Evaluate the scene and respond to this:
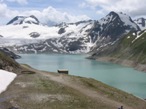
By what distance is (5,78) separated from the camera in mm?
54781

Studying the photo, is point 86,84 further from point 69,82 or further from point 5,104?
point 5,104

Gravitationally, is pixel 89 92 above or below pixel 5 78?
below

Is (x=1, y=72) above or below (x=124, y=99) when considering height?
above

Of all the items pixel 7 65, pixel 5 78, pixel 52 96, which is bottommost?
pixel 52 96

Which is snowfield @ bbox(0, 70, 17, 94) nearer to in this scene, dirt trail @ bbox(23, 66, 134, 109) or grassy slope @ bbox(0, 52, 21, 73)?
grassy slope @ bbox(0, 52, 21, 73)

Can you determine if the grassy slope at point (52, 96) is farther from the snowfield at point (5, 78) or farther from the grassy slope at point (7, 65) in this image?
the grassy slope at point (7, 65)

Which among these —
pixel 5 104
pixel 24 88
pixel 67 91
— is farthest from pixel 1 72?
pixel 5 104

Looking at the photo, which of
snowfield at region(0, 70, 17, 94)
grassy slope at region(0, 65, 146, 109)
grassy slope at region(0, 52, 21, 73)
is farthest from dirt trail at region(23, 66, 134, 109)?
snowfield at region(0, 70, 17, 94)

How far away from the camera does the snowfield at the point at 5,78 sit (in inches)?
1960

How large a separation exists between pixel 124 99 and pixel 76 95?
338 inches

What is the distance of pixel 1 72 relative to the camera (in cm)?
5734

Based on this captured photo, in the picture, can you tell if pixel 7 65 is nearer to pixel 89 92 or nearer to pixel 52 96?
pixel 89 92

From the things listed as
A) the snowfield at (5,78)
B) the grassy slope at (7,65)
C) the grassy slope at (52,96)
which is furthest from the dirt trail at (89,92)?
the snowfield at (5,78)

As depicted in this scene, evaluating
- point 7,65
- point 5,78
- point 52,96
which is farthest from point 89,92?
point 7,65
